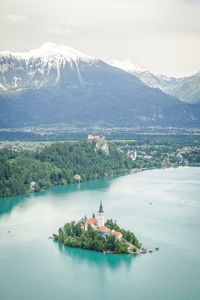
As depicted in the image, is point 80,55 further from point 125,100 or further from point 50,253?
point 50,253

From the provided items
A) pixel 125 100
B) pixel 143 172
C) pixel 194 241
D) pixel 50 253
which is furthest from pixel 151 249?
pixel 125 100

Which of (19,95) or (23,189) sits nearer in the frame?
(23,189)

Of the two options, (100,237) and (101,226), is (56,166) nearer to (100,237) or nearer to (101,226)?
(101,226)

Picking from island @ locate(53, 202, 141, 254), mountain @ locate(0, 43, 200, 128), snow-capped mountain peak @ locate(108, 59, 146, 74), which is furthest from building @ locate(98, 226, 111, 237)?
snow-capped mountain peak @ locate(108, 59, 146, 74)

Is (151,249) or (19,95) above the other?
(19,95)

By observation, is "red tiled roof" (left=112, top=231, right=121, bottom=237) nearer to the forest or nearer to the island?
the island

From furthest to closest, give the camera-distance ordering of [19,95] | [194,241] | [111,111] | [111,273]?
[19,95] < [111,111] < [194,241] < [111,273]

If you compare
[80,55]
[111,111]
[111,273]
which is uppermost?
[80,55]
